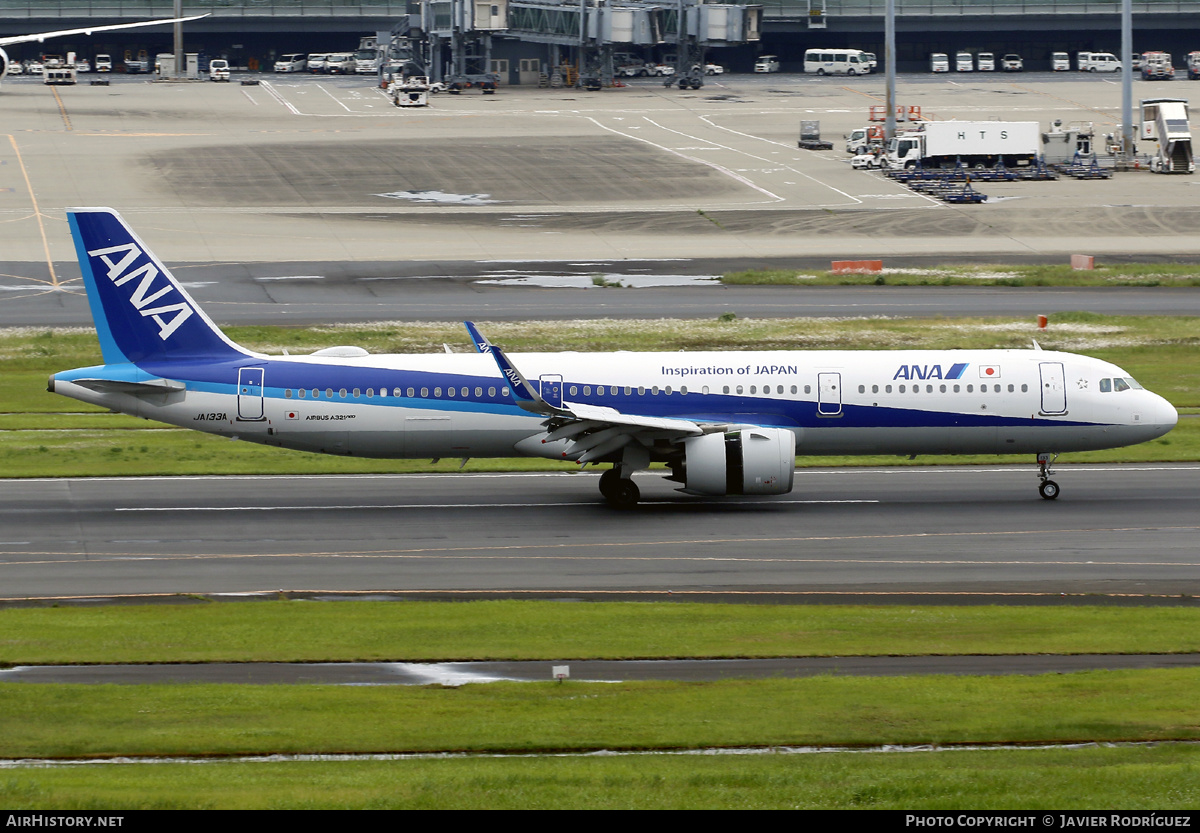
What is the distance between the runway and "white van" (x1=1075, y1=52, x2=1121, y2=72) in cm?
15610

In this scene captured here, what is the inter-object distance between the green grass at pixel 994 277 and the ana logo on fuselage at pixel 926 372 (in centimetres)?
4060

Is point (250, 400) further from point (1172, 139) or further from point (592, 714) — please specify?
point (1172, 139)

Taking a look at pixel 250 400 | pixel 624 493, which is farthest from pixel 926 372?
pixel 250 400

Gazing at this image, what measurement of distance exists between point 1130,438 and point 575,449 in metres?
15.8

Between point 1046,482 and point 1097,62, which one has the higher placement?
point 1097,62

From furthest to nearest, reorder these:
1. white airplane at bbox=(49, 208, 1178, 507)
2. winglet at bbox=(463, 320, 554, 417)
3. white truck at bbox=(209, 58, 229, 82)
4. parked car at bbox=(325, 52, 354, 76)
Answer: parked car at bbox=(325, 52, 354, 76) → white truck at bbox=(209, 58, 229, 82) → white airplane at bbox=(49, 208, 1178, 507) → winglet at bbox=(463, 320, 554, 417)

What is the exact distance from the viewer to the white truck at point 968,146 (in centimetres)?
12044

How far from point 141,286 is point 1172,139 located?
100872 millimetres

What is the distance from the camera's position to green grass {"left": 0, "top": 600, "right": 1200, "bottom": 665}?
28.2 metres

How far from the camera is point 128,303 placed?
138 feet

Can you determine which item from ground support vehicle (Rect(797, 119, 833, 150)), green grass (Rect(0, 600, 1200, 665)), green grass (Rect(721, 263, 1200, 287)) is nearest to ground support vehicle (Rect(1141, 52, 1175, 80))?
ground support vehicle (Rect(797, 119, 833, 150))

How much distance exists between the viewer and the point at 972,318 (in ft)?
237

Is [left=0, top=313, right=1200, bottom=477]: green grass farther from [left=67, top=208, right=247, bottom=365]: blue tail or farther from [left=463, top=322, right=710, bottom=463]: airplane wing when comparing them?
[left=463, top=322, right=710, bottom=463]: airplane wing

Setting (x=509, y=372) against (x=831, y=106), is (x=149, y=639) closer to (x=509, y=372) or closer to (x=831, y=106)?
(x=509, y=372)
